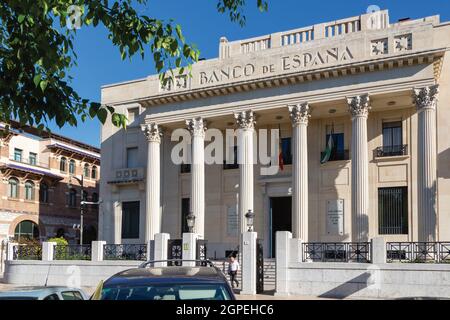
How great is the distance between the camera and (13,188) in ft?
161

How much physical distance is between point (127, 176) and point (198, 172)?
7750 mm

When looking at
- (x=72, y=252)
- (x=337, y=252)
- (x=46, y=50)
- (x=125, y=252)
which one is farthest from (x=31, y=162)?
(x=46, y=50)

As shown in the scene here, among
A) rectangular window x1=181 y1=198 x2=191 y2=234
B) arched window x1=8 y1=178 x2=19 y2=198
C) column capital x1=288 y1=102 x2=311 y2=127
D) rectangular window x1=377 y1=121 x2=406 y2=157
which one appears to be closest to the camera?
column capital x1=288 y1=102 x2=311 y2=127

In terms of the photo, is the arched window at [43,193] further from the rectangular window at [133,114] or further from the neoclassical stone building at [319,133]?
the neoclassical stone building at [319,133]

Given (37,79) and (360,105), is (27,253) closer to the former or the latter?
(360,105)

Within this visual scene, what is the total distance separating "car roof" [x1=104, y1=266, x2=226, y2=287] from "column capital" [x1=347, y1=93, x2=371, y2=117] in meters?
22.9

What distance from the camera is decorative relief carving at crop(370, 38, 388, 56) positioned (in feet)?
92.1

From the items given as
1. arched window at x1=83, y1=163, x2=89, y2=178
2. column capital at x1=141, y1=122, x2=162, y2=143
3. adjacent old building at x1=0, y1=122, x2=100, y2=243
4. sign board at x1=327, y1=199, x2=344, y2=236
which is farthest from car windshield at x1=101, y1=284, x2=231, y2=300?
arched window at x1=83, y1=163, x2=89, y2=178

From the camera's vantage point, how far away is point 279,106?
30.7 meters

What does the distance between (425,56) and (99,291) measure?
2395 centimetres

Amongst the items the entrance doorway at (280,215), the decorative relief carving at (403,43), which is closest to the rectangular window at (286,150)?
the entrance doorway at (280,215)

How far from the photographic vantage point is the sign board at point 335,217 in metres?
31.3

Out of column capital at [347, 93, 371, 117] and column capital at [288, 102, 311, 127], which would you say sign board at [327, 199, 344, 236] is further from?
column capital at [347, 93, 371, 117]
